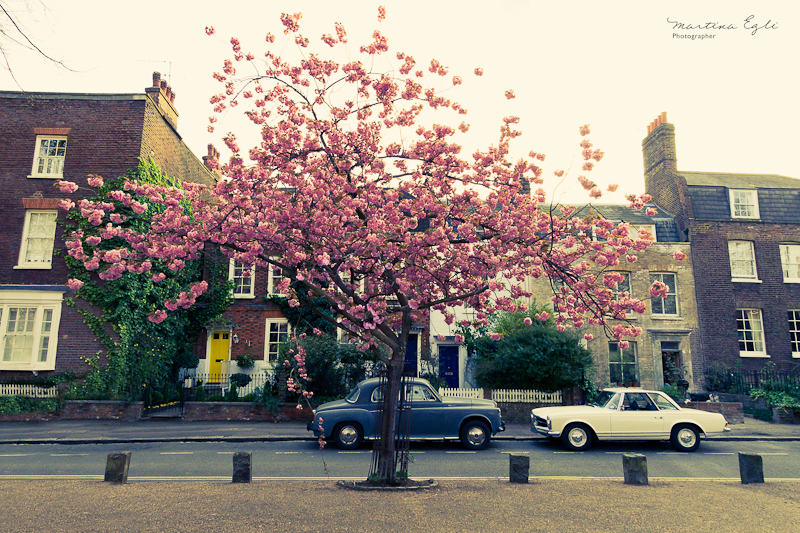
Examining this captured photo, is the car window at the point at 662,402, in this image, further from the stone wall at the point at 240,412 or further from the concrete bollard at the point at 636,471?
→ the stone wall at the point at 240,412

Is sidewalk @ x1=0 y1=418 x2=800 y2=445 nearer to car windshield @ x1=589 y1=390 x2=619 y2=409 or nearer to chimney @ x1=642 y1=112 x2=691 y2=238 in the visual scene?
car windshield @ x1=589 y1=390 x2=619 y2=409

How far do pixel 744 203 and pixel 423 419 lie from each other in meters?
21.9

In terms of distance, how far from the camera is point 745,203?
81.6ft

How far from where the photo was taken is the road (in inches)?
381

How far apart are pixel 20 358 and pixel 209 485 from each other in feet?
49.1

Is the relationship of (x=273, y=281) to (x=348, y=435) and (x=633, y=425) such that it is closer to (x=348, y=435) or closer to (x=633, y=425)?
(x=348, y=435)

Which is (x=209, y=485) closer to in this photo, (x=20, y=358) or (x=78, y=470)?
(x=78, y=470)

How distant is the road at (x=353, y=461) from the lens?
381 inches

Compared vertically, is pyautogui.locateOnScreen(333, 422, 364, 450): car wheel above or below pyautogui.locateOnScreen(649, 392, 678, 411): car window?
below

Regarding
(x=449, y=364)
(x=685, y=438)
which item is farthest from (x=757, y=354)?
(x=449, y=364)

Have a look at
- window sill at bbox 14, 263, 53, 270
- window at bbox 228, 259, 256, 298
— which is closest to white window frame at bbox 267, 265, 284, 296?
window at bbox 228, 259, 256, 298

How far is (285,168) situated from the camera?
827 cm

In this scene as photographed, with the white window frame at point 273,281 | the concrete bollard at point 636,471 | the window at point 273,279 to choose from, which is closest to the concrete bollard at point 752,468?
the concrete bollard at point 636,471

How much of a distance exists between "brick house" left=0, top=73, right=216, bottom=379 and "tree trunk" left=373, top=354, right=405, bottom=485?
15.0 metres
